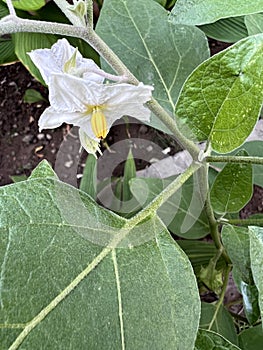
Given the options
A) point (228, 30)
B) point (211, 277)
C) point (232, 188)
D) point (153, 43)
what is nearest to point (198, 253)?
point (211, 277)

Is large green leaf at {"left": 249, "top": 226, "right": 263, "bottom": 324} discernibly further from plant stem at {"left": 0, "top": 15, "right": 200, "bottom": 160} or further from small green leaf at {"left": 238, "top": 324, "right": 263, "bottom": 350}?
small green leaf at {"left": 238, "top": 324, "right": 263, "bottom": 350}

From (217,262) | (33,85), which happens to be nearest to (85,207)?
(217,262)

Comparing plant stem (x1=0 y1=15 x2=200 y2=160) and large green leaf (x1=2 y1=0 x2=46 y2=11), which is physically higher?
plant stem (x1=0 y1=15 x2=200 y2=160)

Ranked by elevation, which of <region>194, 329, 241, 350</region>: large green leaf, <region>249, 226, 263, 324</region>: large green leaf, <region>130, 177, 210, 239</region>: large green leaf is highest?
<region>249, 226, 263, 324</region>: large green leaf

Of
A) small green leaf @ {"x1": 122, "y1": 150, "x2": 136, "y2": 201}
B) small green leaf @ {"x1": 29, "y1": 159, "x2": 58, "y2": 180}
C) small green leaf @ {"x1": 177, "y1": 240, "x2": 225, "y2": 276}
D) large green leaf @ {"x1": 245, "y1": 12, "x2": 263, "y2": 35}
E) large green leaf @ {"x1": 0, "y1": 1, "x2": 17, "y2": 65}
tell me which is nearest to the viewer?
small green leaf @ {"x1": 29, "y1": 159, "x2": 58, "y2": 180}

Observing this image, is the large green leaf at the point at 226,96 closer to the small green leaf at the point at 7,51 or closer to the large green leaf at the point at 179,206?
the large green leaf at the point at 179,206

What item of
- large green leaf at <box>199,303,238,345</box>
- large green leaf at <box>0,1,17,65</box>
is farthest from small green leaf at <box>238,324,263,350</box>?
large green leaf at <box>0,1,17,65</box>

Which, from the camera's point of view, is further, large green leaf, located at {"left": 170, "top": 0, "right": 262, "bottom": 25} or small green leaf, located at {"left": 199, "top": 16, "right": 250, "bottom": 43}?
small green leaf, located at {"left": 199, "top": 16, "right": 250, "bottom": 43}
